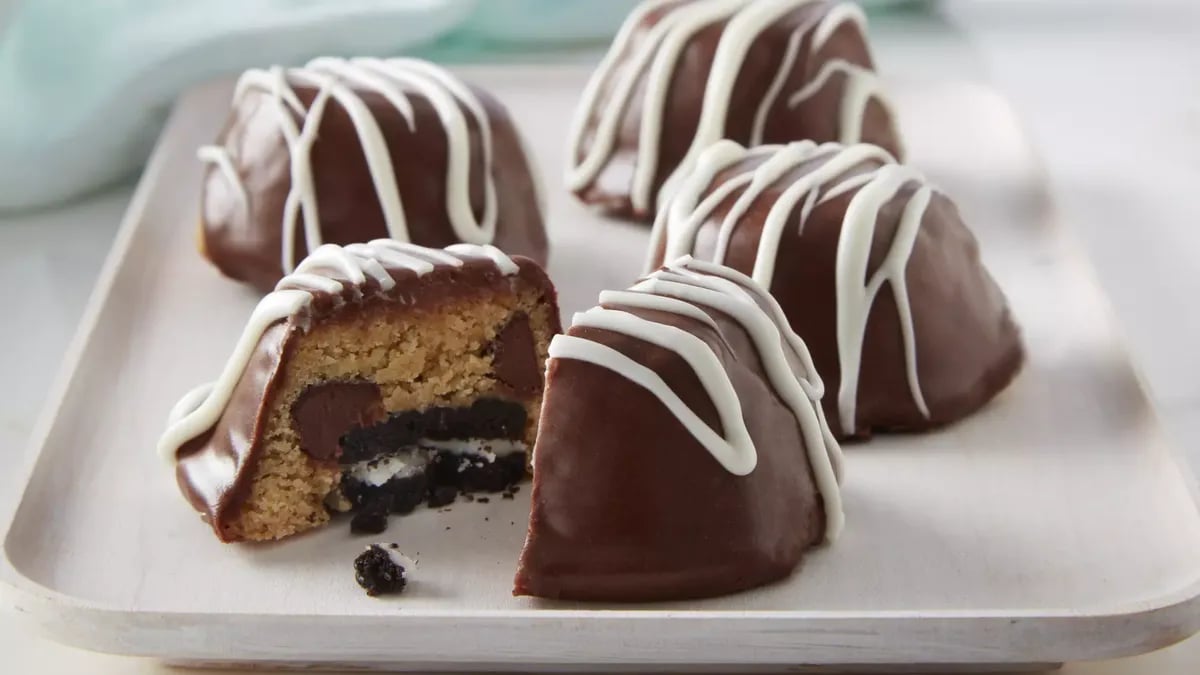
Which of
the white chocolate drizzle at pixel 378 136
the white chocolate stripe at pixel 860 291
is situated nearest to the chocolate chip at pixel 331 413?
the white chocolate drizzle at pixel 378 136

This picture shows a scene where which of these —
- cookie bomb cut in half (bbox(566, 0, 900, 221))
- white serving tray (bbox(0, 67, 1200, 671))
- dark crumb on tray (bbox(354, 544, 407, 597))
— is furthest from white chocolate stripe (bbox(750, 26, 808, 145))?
dark crumb on tray (bbox(354, 544, 407, 597))

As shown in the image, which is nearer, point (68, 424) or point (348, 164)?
point (68, 424)

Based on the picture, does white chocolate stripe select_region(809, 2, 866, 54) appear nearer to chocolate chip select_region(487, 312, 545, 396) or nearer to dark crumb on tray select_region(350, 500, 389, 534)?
chocolate chip select_region(487, 312, 545, 396)

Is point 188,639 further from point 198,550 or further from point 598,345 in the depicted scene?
point 598,345

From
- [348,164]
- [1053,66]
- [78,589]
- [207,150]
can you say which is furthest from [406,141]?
[1053,66]

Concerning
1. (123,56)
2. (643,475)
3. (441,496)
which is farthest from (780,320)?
(123,56)
